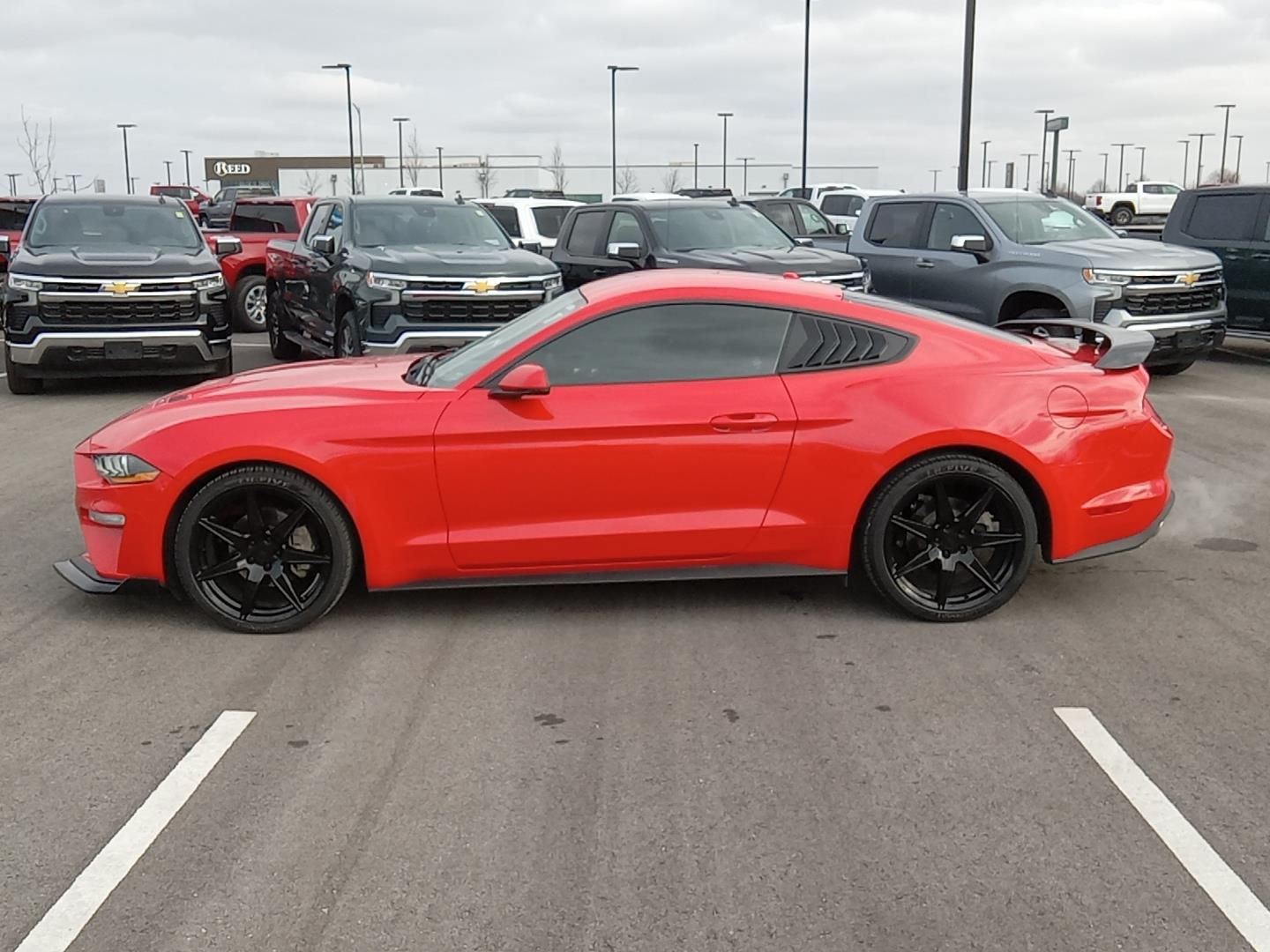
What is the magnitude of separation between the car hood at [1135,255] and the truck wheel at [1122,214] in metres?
37.8

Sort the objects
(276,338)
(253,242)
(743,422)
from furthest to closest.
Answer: (253,242)
(276,338)
(743,422)

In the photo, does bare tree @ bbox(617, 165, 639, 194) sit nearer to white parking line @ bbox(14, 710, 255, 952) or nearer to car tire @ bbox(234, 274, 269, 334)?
car tire @ bbox(234, 274, 269, 334)

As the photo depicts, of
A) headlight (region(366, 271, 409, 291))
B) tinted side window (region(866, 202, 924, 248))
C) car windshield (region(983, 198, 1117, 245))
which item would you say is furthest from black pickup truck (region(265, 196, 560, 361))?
A: car windshield (region(983, 198, 1117, 245))

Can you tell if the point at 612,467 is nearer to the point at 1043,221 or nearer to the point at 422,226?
the point at 422,226

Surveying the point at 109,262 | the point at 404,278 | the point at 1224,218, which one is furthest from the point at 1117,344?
the point at 1224,218

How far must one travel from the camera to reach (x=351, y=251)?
1274 centimetres

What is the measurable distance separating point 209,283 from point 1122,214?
1791 inches

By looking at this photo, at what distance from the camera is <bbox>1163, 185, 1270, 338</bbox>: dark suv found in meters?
14.8

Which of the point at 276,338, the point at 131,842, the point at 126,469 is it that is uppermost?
the point at 126,469

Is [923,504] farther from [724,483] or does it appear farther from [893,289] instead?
[893,289]

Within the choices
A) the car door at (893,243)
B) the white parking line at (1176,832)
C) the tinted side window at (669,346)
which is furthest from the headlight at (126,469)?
the car door at (893,243)

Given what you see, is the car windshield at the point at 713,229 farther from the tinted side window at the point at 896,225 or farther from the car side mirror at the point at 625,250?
the tinted side window at the point at 896,225

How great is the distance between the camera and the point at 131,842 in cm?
382

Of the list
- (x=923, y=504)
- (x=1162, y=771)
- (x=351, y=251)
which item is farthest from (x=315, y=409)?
(x=351, y=251)
